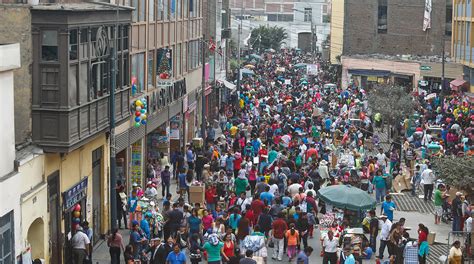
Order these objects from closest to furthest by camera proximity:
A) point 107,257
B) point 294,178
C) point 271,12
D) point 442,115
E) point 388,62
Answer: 1. point 107,257
2. point 294,178
3. point 442,115
4. point 388,62
5. point 271,12

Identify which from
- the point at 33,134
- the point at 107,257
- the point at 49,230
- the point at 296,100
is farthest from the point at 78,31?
the point at 296,100

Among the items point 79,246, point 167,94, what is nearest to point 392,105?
point 167,94

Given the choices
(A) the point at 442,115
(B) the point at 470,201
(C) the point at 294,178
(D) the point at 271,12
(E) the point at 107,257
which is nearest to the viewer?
(E) the point at 107,257

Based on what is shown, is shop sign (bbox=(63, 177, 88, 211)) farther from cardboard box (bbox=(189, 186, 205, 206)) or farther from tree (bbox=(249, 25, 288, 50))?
tree (bbox=(249, 25, 288, 50))

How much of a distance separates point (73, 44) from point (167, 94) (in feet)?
54.9

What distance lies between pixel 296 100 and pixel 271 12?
4204 inches

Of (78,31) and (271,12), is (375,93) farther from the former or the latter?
(271,12)

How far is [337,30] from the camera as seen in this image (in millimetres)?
92250

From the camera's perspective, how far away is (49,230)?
20906 mm

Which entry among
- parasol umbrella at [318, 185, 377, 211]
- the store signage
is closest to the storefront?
parasol umbrella at [318, 185, 377, 211]

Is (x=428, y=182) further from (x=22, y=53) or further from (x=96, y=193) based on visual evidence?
A: (x=22, y=53)

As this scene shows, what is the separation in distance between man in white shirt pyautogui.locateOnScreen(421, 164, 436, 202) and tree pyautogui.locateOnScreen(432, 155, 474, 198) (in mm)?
3825

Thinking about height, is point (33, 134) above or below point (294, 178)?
above

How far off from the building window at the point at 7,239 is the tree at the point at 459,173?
12.1m
